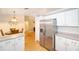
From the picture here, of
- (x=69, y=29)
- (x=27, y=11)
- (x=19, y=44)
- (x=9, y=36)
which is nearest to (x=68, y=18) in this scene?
(x=69, y=29)

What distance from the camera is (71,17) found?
6.35 feet

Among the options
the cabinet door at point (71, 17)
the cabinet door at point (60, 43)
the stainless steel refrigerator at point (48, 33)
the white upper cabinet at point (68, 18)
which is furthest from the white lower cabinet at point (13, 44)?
the cabinet door at point (71, 17)

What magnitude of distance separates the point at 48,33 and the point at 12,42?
0.67 meters

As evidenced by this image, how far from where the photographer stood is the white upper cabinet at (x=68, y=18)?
1.92m

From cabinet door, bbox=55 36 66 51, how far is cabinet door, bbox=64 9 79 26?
286 mm

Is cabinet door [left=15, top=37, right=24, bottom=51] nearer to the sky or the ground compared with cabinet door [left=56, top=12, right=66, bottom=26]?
nearer to the ground

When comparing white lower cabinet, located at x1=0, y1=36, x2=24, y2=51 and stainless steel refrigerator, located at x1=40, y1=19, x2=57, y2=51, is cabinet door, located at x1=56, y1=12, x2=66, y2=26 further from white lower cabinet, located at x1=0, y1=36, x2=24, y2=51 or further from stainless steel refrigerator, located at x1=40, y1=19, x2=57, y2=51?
white lower cabinet, located at x1=0, y1=36, x2=24, y2=51

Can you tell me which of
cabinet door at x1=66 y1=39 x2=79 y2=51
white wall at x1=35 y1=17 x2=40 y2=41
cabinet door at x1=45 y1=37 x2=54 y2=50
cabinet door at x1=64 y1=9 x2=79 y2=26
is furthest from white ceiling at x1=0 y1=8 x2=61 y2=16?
cabinet door at x1=66 y1=39 x2=79 y2=51

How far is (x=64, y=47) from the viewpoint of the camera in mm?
1980

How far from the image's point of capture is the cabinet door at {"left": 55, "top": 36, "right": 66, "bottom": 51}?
1.98 m

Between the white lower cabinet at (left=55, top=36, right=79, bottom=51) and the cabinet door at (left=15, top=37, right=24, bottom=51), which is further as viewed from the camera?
the cabinet door at (left=15, top=37, right=24, bottom=51)

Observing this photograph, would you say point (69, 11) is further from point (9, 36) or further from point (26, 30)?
point (9, 36)

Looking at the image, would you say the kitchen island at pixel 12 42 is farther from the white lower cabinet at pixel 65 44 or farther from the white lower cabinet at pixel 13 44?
the white lower cabinet at pixel 65 44

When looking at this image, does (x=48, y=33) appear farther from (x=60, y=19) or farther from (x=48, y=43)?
(x=60, y=19)
